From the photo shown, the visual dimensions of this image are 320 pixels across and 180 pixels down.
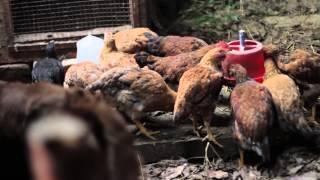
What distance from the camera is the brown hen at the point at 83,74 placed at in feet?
13.6

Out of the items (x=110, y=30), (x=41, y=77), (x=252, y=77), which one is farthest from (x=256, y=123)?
(x=110, y=30)

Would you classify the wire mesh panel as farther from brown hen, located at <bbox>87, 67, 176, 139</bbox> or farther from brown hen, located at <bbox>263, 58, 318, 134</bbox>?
brown hen, located at <bbox>263, 58, 318, 134</bbox>

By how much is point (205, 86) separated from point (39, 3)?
237 centimetres

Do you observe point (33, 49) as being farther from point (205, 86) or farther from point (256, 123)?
point (256, 123)

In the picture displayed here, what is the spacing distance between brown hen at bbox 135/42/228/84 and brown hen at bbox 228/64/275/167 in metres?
0.55

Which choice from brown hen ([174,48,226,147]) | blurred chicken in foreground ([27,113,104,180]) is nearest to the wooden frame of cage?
brown hen ([174,48,226,147])

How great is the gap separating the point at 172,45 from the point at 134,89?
0.87 metres

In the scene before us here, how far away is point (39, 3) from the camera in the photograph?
5.64m

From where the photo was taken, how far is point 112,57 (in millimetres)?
4645

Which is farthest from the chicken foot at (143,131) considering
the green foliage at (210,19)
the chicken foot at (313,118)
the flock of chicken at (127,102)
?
the green foliage at (210,19)

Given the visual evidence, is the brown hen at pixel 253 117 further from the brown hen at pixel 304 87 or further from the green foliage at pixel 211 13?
the green foliage at pixel 211 13

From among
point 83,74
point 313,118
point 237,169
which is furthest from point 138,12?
point 237,169

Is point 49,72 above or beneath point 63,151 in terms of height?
beneath

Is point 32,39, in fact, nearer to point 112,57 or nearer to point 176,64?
point 112,57
